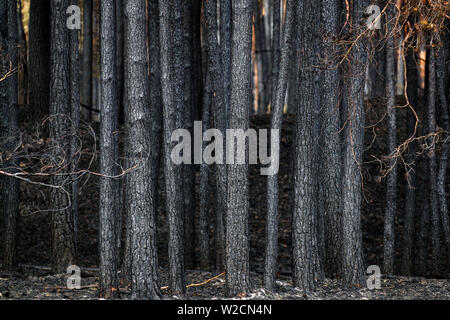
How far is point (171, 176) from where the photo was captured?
9.89 metres

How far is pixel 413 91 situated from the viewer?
14195mm

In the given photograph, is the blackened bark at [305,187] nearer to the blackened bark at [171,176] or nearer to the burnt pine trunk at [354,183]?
the burnt pine trunk at [354,183]

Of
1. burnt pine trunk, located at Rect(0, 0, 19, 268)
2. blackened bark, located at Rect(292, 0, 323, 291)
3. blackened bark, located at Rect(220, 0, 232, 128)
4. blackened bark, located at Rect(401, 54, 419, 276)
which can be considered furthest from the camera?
blackened bark, located at Rect(401, 54, 419, 276)

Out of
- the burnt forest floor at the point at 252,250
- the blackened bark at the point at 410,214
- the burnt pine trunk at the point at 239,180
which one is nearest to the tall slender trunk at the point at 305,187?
the burnt forest floor at the point at 252,250

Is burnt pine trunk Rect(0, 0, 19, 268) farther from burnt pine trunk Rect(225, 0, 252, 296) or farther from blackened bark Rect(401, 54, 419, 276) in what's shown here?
blackened bark Rect(401, 54, 419, 276)

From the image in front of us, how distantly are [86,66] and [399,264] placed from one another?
44.3 feet

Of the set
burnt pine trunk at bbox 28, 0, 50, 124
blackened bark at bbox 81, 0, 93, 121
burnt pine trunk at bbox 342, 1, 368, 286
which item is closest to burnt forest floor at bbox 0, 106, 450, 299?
burnt pine trunk at bbox 342, 1, 368, 286

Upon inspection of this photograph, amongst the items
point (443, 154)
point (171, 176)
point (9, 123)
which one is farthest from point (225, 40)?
point (443, 154)

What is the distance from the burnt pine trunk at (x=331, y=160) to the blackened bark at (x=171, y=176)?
3097mm

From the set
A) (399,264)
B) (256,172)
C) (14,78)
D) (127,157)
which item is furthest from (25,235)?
(399,264)

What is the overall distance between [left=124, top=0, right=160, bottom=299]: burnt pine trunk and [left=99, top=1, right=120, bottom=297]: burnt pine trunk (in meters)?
0.31

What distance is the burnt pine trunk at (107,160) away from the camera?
9.55 m

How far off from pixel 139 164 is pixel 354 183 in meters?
3.97

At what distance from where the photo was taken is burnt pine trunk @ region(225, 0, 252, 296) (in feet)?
31.6
